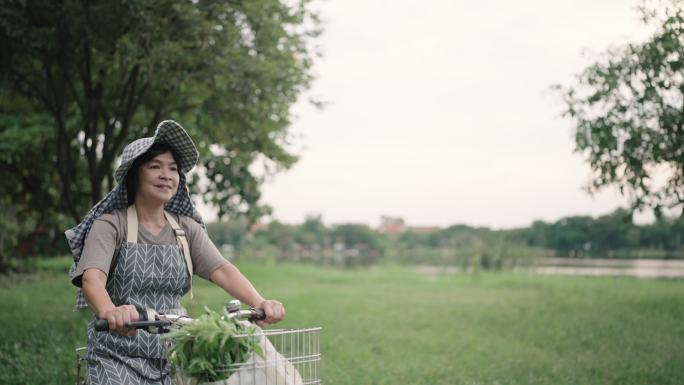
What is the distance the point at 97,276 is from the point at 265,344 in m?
0.92

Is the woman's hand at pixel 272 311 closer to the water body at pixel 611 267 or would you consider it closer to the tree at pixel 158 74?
the tree at pixel 158 74

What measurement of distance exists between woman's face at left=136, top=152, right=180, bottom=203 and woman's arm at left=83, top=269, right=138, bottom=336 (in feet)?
1.47

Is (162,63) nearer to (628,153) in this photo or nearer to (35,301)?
(628,153)

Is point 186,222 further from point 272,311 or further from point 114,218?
point 272,311

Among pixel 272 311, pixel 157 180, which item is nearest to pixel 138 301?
pixel 157 180

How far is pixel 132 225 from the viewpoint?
357 cm

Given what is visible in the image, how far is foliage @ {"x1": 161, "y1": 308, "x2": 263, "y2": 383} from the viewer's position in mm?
2748

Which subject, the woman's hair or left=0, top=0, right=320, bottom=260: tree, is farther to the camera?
left=0, top=0, right=320, bottom=260: tree

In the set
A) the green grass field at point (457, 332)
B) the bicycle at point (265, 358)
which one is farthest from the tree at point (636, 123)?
the bicycle at point (265, 358)

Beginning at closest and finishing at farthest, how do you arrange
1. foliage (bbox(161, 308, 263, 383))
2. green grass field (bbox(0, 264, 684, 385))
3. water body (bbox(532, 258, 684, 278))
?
foliage (bbox(161, 308, 263, 383)), green grass field (bbox(0, 264, 684, 385)), water body (bbox(532, 258, 684, 278))

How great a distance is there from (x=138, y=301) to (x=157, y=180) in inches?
22.6

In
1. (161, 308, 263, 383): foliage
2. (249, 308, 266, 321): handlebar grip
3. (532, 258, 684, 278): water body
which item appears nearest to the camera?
(161, 308, 263, 383): foliage

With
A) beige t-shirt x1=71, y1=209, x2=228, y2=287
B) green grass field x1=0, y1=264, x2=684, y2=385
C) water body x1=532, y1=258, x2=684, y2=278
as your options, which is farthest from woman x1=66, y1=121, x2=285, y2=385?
water body x1=532, y1=258, x2=684, y2=278

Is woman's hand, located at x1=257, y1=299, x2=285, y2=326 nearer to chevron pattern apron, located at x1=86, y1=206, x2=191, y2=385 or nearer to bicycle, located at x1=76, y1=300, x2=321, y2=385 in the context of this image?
bicycle, located at x1=76, y1=300, x2=321, y2=385
